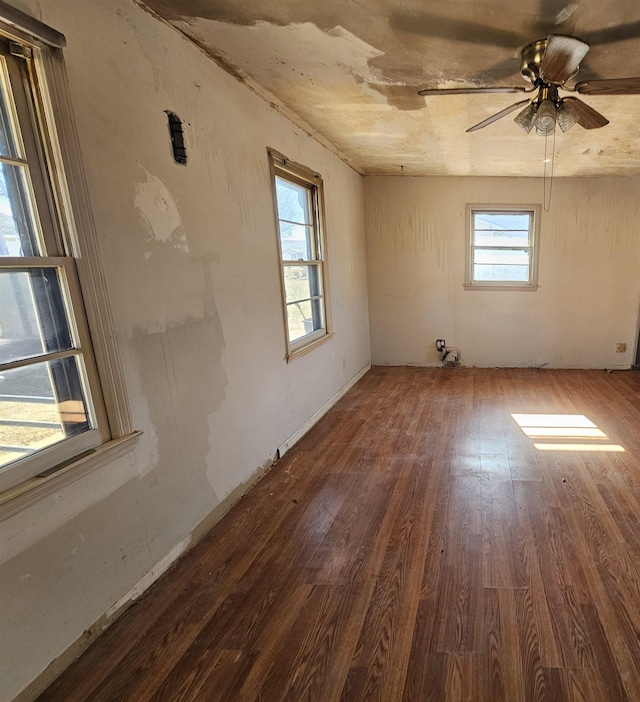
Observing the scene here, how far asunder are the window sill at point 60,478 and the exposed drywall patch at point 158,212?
795 millimetres

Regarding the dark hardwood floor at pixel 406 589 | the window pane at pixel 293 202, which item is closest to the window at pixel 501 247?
the window pane at pixel 293 202

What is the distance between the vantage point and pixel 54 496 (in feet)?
4.04

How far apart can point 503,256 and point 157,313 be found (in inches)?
177

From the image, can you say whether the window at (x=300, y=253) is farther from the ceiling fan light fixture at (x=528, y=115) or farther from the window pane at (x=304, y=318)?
the ceiling fan light fixture at (x=528, y=115)

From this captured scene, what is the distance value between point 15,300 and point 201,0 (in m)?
1.39

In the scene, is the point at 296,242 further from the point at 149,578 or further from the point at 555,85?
the point at 149,578

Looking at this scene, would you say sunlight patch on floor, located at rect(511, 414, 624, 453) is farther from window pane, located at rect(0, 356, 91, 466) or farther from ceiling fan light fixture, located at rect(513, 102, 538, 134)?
window pane, located at rect(0, 356, 91, 466)

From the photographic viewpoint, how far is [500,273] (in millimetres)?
4789

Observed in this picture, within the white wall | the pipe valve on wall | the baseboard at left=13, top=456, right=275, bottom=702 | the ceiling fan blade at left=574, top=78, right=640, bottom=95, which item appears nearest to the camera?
the baseboard at left=13, top=456, right=275, bottom=702

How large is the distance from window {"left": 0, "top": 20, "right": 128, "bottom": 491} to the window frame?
1.51m

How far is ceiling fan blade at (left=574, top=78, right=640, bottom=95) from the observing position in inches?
67.7

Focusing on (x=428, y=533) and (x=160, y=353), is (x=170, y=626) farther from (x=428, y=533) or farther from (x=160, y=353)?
(x=428, y=533)

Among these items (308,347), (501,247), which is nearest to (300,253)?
(308,347)

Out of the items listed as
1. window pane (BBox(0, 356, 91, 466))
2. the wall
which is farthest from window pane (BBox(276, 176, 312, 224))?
window pane (BBox(0, 356, 91, 466))
